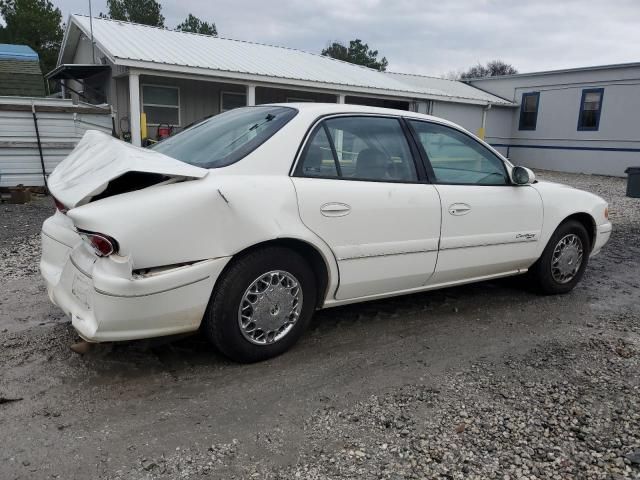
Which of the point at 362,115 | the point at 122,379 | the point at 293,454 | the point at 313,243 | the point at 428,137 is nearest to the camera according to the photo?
the point at 293,454

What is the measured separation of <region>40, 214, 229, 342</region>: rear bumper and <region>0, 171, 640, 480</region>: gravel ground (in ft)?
1.27

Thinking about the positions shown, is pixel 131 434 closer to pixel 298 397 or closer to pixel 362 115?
pixel 298 397

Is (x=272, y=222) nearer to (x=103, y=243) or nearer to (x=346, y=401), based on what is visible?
(x=103, y=243)

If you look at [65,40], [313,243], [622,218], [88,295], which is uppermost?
[65,40]

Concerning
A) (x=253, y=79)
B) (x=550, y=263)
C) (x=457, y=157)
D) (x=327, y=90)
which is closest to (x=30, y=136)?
(x=253, y=79)

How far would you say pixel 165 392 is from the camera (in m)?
3.00

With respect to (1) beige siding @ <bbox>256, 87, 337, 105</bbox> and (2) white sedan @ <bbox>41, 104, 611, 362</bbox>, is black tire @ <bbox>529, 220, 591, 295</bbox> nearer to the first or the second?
(2) white sedan @ <bbox>41, 104, 611, 362</bbox>

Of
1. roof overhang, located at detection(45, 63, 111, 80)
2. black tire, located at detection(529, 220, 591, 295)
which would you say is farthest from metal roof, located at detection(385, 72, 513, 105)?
black tire, located at detection(529, 220, 591, 295)

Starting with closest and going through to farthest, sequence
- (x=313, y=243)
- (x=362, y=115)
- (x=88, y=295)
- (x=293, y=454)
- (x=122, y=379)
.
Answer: (x=293, y=454)
(x=88, y=295)
(x=122, y=379)
(x=313, y=243)
(x=362, y=115)

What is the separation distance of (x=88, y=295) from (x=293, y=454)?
138 cm

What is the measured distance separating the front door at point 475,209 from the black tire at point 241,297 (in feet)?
3.84

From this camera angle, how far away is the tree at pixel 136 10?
42.1 meters

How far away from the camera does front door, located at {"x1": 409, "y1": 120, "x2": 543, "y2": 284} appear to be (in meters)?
4.01

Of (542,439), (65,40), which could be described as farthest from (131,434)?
(65,40)
